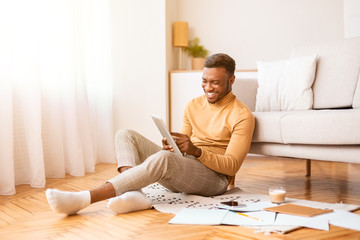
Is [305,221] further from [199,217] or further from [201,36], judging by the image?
[201,36]

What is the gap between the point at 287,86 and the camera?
287cm

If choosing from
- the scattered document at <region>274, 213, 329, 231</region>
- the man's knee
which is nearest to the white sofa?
the scattered document at <region>274, 213, 329, 231</region>

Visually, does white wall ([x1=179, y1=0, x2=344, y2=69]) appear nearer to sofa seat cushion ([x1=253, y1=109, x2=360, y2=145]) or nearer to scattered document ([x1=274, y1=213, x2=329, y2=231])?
sofa seat cushion ([x1=253, y1=109, x2=360, y2=145])

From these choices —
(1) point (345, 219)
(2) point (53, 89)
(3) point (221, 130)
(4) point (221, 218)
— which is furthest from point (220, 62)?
(2) point (53, 89)

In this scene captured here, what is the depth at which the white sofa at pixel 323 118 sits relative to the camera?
6.84 ft

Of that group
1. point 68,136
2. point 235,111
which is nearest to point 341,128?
point 235,111

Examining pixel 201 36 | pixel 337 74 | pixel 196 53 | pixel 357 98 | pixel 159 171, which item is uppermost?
pixel 201 36

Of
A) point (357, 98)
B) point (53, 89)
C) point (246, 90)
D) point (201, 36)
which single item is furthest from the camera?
point (201, 36)

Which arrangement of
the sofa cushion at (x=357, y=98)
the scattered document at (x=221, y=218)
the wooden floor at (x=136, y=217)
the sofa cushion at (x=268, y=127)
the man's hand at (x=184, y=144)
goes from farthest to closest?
the sofa cushion at (x=357, y=98) → the sofa cushion at (x=268, y=127) → the man's hand at (x=184, y=144) → the scattered document at (x=221, y=218) → the wooden floor at (x=136, y=217)

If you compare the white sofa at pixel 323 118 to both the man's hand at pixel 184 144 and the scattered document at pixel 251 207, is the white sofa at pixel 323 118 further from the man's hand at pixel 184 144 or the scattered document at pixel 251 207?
the man's hand at pixel 184 144

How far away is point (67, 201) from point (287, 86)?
1.70 m

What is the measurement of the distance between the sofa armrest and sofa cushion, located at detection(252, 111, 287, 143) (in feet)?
1.47

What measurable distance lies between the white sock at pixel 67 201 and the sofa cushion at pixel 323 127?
1118 mm

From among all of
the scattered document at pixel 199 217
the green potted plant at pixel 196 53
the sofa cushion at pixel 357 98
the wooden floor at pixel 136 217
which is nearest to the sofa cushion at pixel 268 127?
the wooden floor at pixel 136 217
